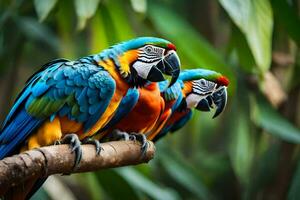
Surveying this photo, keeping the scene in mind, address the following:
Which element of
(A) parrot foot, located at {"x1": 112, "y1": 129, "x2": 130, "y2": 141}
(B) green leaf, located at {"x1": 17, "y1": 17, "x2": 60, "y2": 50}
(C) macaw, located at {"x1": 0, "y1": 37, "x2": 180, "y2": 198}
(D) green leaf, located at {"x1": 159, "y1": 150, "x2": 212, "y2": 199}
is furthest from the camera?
(B) green leaf, located at {"x1": 17, "y1": 17, "x2": 60, "y2": 50}

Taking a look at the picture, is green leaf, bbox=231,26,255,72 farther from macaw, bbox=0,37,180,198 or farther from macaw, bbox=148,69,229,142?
macaw, bbox=0,37,180,198

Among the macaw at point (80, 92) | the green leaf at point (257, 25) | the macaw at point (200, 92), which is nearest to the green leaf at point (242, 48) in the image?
the green leaf at point (257, 25)

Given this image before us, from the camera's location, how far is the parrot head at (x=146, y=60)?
2021 mm

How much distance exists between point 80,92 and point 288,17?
1023 millimetres

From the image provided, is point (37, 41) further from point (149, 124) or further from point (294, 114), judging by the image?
point (149, 124)

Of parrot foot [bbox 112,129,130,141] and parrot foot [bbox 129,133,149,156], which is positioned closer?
parrot foot [bbox 129,133,149,156]

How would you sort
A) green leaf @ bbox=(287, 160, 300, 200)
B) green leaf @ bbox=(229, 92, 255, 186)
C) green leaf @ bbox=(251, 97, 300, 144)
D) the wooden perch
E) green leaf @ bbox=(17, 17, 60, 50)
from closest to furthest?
the wooden perch
green leaf @ bbox=(287, 160, 300, 200)
green leaf @ bbox=(251, 97, 300, 144)
green leaf @ bbox=(229, 92, 255, 186)
green leaf @ bbox=(17, 17, 60, 50)

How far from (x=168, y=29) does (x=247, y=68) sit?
461 mm

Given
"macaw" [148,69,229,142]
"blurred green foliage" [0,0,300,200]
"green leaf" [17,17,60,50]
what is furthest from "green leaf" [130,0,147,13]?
"green leaf" [17,17,60,50]

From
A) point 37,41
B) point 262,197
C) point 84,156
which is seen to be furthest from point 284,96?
point 84,156

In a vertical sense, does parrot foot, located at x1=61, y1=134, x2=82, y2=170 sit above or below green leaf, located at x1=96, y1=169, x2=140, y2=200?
above

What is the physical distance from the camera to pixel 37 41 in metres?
3.81

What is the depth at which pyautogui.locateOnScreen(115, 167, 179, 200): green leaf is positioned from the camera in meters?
3.01

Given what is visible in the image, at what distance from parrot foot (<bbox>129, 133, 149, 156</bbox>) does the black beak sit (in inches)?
10.3
